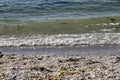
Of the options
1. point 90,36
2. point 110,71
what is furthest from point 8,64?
point 90,36

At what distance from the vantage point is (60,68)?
7.61m

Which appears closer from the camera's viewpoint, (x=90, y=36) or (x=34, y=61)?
(x=34, y=61)

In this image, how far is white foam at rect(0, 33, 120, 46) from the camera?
36.6ft

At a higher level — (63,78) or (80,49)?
(63,78)

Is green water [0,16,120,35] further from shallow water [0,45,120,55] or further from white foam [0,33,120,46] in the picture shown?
shallow water [0,45,120,55]

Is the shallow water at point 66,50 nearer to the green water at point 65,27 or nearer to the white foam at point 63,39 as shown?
the white foam at point 63,39

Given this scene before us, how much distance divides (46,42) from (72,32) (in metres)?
1.67

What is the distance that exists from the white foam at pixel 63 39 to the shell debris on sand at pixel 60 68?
175cm

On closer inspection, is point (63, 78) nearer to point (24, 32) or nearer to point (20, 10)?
point (24, 32)

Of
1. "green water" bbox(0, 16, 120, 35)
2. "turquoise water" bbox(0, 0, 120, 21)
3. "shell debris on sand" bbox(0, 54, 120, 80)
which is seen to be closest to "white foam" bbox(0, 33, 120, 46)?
"green water" bbox(0, 16, 120, 35)

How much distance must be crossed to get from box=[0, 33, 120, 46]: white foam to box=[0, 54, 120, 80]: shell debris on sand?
175 cm

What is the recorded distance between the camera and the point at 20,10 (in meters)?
18.3

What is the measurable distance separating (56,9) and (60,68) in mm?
10822

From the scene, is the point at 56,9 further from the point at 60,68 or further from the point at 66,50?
the point at 60,68
